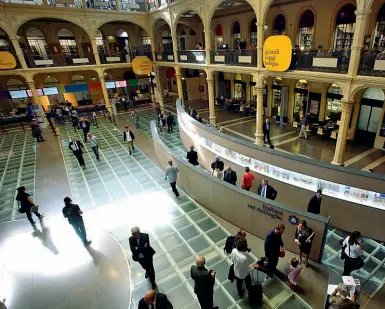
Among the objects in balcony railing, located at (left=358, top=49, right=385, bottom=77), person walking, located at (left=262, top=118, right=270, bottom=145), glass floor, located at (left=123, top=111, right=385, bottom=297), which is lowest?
glass floor, located at (left=123, top=111, right=385, bottom=297)

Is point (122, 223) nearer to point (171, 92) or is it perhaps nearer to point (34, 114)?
point (34, 114)

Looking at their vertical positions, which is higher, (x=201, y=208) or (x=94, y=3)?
(x=94, y=3)

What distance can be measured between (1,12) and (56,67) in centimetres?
471

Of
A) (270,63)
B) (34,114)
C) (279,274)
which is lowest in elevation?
(279,274)

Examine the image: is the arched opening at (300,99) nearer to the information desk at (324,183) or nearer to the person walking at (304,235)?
the information desk at (324,183)

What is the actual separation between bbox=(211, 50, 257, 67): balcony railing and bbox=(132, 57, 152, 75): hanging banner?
790cm

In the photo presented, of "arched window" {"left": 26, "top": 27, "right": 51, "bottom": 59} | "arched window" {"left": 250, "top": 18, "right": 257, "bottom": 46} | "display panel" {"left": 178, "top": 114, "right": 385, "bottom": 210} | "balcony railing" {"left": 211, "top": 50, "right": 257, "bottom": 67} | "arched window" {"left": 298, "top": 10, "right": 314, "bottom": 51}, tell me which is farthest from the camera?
"arched window" {"left": 26, "top": 27, "right": 51, "bottom": 59}

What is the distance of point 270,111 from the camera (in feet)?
65.2

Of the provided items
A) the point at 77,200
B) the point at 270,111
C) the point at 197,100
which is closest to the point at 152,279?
the point at 77,200

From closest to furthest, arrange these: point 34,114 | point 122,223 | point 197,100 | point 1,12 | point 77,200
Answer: point 122,223
point 77,200
point 1,12
point 34,114
point 197,100

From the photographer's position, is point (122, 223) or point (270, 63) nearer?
point (122, 223)

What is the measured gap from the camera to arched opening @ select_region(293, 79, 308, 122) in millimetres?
16594

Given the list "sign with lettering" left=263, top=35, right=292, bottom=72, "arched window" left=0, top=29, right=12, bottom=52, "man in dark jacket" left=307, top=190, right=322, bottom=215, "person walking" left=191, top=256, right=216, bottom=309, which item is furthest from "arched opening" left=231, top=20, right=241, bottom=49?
"person walking" left=191, top=256, right=216, bottom=309

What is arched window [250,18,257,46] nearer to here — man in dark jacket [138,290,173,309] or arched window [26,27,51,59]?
arched window [26,27,51,59]
